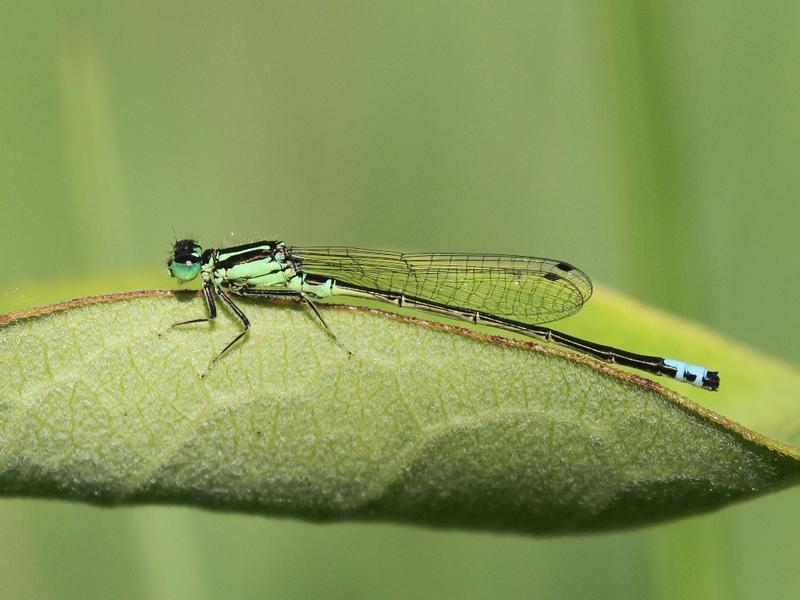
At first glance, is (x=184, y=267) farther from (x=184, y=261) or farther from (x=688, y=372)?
(x=688, y=372)

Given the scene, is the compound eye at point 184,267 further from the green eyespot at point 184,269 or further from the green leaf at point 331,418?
the green leaf at point 331,418

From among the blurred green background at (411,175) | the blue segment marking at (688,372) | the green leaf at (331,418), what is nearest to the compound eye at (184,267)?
the blurred green background at (411,175)

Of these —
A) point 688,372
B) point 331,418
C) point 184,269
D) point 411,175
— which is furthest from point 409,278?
point 331,418

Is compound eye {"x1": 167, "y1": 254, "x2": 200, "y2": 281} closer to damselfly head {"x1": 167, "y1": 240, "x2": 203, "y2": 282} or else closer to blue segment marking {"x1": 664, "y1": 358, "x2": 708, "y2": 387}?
damselfly head {"x1": 167, "y1": 240, "x2": 203, "y2": 282}

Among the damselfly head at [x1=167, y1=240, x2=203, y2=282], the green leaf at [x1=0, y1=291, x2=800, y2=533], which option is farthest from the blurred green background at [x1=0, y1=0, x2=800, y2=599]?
the green leaf at [x1=0, y1=291, x2=800, y2=533]

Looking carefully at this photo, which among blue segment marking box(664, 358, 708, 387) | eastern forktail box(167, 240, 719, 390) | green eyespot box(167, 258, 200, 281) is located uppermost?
green eyespot box(167, 258, 200, 281)

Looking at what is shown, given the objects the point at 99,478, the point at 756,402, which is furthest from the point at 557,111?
the point at 99,478

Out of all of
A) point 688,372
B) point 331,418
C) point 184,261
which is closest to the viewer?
point 331,418
